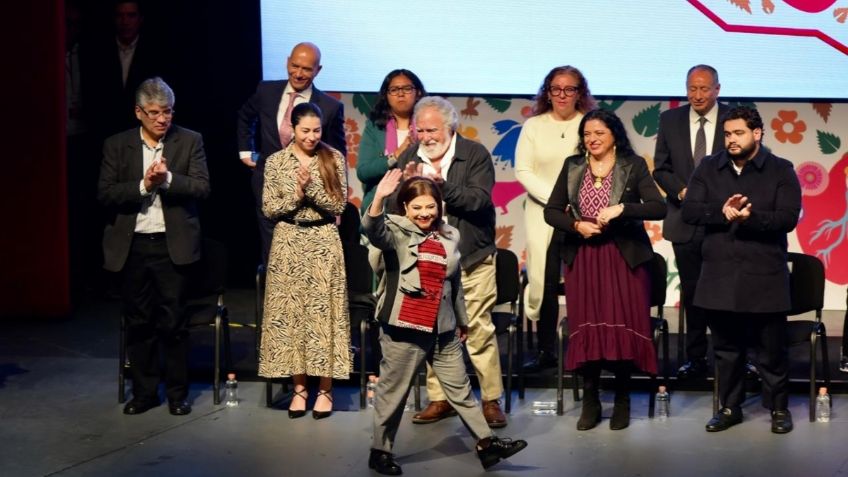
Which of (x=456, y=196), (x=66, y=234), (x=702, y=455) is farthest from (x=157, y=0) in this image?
A: (x=702, y=455)

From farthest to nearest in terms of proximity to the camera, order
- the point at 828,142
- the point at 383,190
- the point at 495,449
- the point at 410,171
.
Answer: the point at 828,142, the point at 410,171, the point at 495,449, the point at 383,190

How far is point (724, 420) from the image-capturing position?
249 inches

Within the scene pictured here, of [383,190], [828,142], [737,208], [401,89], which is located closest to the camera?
[383,190]

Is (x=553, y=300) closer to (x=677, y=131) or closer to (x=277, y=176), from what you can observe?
(x=677, y=131)

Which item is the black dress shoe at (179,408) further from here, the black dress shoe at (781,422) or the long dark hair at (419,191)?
the black dress shoe at (781,422)

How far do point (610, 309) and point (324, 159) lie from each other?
1494mm

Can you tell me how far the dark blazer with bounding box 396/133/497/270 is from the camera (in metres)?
6.32

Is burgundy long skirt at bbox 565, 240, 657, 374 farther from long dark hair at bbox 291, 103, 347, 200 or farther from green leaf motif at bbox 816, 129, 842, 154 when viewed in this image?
green leaf motif at bbox 816, 129, 842, 154

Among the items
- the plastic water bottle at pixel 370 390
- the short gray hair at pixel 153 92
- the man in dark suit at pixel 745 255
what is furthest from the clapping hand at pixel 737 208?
the short gray hair at pixel 153 92

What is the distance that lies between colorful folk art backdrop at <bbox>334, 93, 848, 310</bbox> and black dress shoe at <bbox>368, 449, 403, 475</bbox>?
331 centimetres

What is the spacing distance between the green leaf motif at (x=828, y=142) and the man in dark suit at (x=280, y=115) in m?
3.17

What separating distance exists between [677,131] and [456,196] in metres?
1.51

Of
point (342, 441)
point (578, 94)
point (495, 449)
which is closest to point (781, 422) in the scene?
point (495, 449)

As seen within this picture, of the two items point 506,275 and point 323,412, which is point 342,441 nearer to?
point 323,412
